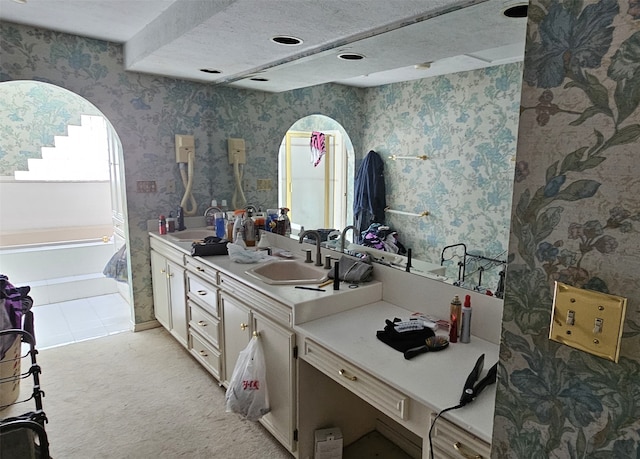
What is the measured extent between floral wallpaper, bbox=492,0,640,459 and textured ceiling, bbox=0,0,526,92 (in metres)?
1.02

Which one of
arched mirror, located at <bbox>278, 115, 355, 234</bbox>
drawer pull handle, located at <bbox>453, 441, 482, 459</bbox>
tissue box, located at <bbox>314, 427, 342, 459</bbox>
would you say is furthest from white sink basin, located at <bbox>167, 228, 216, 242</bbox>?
drawer pull handle, located at <bbox>453, 441, 482, 459</bbox>

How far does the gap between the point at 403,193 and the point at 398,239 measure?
24cm

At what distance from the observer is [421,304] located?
1863 millimetres

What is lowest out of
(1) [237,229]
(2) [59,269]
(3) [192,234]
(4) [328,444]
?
(4) [328,444]

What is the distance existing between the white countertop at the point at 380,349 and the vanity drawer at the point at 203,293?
12.2 inches

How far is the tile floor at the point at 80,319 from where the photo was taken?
3.38m

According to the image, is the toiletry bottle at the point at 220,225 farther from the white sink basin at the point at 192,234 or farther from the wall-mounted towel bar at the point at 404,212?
the wall-mounted towel bar at the point at 404,212

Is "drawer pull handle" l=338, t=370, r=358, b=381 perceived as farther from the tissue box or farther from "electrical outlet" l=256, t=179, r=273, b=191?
"electrical outlet" l=256, t=179, r=273, b=191

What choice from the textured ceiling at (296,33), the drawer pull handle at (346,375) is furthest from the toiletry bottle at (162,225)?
the drawer pull handle at (346,375)

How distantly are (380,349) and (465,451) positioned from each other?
46 centimetres

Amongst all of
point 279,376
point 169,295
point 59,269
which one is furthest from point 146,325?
point 279,376

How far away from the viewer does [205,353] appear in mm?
2689

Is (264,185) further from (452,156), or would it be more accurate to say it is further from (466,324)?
(466,324)

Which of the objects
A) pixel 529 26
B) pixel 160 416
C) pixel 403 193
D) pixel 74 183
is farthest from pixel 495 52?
pixel 74 183
